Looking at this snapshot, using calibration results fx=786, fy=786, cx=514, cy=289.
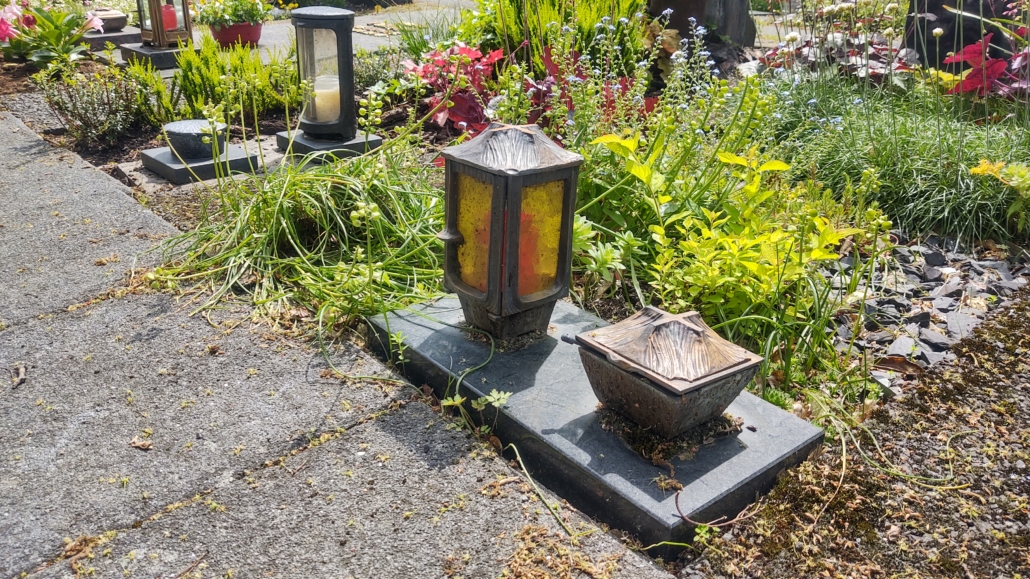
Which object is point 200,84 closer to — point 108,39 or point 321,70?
point 321,70

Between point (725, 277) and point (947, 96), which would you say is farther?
point (947, 96)

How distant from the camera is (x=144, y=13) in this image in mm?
6152

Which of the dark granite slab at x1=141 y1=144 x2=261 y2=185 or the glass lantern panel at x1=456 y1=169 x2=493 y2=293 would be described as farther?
the dark granite slab at x1=141 y1=144 x2=261 y2=185

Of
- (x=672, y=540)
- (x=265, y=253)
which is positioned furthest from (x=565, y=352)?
(x=265, y=253)

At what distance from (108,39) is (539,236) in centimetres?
628

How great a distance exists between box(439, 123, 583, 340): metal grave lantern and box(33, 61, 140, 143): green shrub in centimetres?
311

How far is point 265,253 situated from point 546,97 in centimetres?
164

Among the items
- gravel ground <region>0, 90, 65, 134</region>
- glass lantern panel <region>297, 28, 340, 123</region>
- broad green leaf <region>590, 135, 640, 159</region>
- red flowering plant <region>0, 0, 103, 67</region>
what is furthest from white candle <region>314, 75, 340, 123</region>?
red flowering plant <region>0, 0, 103, 67</region>

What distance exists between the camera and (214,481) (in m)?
1.90

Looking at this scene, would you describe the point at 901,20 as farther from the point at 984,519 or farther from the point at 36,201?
the point at 36,201

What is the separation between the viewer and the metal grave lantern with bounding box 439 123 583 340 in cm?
212

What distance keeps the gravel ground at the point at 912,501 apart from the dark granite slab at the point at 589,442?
8cm

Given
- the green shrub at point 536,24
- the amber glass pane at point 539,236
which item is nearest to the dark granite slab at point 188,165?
the green shrub at point 536,24

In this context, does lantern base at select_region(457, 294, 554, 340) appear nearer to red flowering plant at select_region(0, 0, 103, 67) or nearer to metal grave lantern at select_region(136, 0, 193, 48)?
metal grave lantern at select_region(136, 0, 193, 48)
